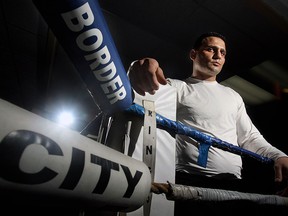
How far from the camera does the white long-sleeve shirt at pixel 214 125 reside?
3.42ft

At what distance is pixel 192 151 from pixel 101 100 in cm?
65

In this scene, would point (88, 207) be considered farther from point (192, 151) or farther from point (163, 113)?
point (192, 151)

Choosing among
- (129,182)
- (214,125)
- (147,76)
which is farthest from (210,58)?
(129,182)

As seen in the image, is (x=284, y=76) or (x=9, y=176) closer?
(x=9, y=176)

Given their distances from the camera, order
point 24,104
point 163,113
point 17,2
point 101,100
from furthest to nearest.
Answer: point 24,104, point 17,2, point 163,113, point 101,100

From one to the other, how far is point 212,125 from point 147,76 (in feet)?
2.19

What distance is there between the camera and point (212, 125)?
3.66 feet

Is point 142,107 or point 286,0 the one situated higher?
point 286,0

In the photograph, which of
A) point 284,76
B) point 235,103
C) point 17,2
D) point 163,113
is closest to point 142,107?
point 163,113

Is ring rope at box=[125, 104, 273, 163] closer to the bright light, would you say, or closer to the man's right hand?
the man's right hand

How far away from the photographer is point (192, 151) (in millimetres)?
1037

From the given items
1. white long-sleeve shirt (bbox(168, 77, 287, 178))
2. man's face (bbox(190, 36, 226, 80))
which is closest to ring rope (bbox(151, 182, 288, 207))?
white long-sleeve shirt (bbox(168, 77, 287, 178))

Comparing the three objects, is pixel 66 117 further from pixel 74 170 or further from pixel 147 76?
pixel 74 170

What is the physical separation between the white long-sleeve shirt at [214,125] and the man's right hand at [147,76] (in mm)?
546
